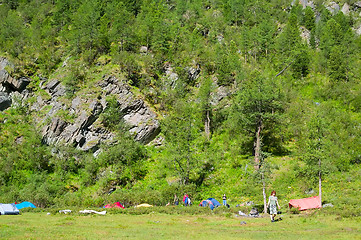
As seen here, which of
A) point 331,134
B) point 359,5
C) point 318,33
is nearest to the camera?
point 331,134

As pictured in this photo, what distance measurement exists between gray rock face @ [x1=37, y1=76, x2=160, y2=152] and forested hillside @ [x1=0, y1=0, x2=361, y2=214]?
172 millimetres

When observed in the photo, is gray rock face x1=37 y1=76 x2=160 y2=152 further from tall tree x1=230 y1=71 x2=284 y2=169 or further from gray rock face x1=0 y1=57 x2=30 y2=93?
tall tree x1=230 y1=71 x2=284 y2=169

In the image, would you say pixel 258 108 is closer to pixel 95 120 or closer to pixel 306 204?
pixel 306 204

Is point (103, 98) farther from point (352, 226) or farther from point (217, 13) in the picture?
point (217, 13)

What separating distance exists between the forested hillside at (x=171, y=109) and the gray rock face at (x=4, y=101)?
42 cm

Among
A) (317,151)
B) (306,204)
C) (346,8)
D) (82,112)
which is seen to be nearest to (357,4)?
(346,8)

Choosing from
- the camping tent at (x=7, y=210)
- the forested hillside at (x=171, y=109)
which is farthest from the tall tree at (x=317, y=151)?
the camping tent at (x=7, y=210)

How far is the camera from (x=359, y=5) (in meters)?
89.7

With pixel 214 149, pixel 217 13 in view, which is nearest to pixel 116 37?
pixel 214 149

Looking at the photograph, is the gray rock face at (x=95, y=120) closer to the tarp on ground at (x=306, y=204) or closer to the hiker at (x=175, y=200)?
the hiker at (x=175, y=200)

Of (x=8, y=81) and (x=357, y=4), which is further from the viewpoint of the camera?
(x=357, y=4)

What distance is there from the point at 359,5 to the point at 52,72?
3563 inches

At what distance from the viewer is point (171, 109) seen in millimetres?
49812

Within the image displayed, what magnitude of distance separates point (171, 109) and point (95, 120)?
41.5 ft
